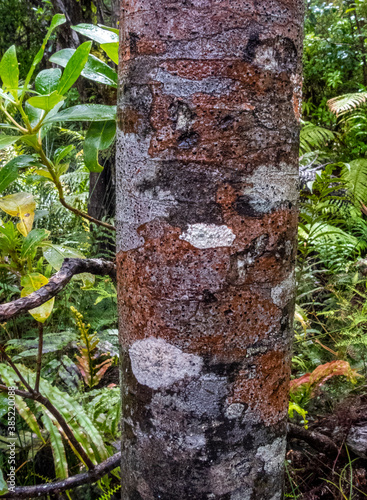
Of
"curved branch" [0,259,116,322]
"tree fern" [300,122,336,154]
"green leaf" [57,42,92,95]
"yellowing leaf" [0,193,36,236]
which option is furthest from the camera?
"tree fern" [300,122,336,154]

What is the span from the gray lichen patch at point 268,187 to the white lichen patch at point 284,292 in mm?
143

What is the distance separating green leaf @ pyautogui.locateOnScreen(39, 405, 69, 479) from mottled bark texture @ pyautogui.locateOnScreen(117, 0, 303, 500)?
38.9 inches

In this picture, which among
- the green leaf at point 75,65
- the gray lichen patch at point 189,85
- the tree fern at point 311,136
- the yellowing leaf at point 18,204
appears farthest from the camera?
the tree fern at point 311,136

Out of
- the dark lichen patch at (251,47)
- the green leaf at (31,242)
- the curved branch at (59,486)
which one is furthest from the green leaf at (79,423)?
the dark lichen patch at (251,47)

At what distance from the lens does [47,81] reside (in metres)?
0.94

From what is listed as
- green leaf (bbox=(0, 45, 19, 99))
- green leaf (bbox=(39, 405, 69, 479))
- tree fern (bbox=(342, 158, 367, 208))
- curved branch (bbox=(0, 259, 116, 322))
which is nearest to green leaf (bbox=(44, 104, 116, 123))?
green leaf (bbox=(0, 45, 19, 99))

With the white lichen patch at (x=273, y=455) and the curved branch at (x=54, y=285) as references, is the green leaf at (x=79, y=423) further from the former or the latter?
the white lichen patch at (x=273, y=455)

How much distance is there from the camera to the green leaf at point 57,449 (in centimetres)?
155

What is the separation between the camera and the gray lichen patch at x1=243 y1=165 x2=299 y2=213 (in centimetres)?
65

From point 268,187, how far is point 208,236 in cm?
14

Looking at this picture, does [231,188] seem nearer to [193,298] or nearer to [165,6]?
[193,298]

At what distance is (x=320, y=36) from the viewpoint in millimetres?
6551

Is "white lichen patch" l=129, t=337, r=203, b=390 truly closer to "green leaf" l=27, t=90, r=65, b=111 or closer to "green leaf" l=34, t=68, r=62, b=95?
"green leaf" l=27, t=90, r=65, b=111

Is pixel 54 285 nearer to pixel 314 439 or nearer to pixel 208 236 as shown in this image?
pixel 208 236
